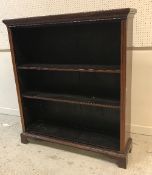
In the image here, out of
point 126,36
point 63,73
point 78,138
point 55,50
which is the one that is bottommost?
point 78,138

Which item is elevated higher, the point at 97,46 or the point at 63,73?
the point at 97,46

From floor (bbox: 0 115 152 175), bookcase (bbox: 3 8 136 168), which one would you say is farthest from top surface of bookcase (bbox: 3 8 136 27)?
floor (bbox: 0 115 152 175)

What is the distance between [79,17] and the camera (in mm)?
1512

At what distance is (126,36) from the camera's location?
56.7 inches

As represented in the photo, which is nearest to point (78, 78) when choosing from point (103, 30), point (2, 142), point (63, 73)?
point (63, 73)

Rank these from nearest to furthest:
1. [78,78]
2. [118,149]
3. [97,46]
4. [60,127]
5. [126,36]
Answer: [126,36] < [118,149] < [97,46] < [78,78] < [60,127]

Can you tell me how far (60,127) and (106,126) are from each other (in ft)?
1.44

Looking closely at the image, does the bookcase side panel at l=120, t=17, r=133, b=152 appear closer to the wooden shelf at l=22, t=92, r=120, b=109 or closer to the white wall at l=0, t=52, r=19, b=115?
the wooden shelf at l=22, t=92, r=120, b=109

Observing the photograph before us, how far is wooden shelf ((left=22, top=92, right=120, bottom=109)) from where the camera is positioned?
5.48 ft

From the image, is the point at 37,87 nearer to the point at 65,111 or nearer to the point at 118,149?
the point at 65,111

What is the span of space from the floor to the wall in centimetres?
23

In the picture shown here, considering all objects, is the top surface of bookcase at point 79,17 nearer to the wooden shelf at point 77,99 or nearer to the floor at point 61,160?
the wooden shelf at point 77,99

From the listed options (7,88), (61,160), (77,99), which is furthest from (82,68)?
(7,88)

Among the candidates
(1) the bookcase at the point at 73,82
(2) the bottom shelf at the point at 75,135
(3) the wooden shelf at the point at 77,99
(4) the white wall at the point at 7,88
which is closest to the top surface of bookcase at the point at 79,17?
(1) the bookcase at the point at 73,82
